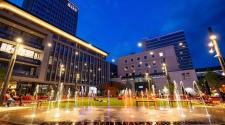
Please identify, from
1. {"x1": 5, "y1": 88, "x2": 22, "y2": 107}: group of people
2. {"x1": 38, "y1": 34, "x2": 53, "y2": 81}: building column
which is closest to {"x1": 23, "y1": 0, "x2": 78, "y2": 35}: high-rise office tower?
{"x1": 38, "y1": 34, "x2": 53, "y2": 81}: building column

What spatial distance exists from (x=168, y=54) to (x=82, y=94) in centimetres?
4322

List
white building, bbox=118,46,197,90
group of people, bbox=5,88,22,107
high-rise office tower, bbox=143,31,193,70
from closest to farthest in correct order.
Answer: group of people, bbox=5,88,22,107 → white building, bbox=118,46,197,90 → high-rise office tower, bbox=143,31,193,70

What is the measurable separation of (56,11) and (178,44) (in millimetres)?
100802

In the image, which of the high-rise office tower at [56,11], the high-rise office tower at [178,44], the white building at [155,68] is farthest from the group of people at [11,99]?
the high-rise office tower at [178,44]

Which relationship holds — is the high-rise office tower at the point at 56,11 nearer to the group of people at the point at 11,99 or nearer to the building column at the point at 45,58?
the building column at the point at 45,58

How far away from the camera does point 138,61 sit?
69.9m

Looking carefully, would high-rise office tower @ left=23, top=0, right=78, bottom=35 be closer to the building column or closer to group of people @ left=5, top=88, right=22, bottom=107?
the building column

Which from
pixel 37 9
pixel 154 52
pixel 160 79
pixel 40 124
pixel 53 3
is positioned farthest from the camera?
pixel 53 3

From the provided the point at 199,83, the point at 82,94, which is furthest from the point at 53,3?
the point at 199,83

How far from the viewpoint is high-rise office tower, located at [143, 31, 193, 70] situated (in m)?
115

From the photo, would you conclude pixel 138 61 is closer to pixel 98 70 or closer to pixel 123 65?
pixel 123 65

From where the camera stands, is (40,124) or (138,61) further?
(138,61)

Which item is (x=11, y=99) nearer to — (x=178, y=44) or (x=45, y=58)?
(x=45, y=58)

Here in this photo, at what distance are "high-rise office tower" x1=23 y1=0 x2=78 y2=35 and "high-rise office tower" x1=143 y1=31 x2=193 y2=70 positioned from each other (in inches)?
2779
